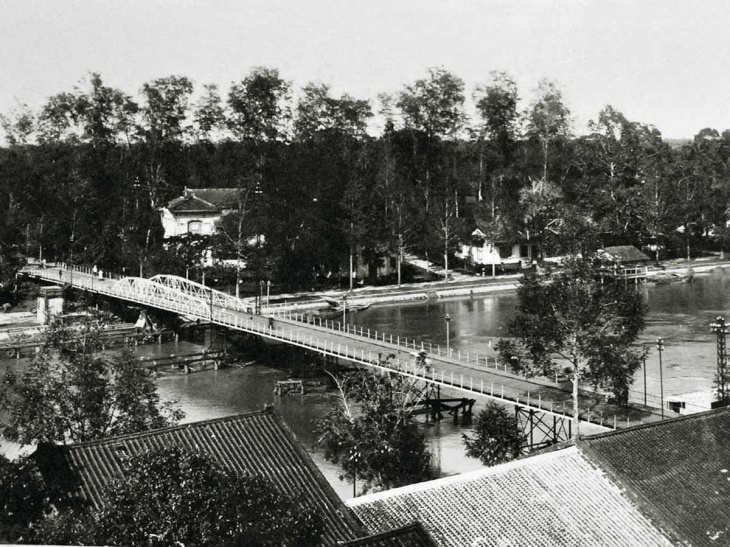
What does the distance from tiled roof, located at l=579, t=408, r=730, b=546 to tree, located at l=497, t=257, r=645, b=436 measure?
6704 mm

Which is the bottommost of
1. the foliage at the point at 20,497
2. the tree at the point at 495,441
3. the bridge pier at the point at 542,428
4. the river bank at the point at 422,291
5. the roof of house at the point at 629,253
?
the bridge pier at the point at 542,428

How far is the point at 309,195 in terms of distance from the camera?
240 ft

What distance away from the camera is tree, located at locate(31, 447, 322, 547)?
11.9m

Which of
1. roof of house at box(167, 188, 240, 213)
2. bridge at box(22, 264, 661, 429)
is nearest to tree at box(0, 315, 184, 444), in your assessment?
bridge at box(22, 264, 661, 429)

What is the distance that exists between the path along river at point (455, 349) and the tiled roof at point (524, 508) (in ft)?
26.3


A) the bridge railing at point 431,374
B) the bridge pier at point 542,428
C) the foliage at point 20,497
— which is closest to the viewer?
the foliage at point 20,497

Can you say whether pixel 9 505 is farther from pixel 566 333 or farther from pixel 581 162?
pixel 581 162

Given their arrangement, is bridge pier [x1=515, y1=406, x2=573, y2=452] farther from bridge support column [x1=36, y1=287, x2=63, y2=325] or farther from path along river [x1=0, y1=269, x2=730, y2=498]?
bridge support column [x1=36, y1=287, x2=63, y2=325]

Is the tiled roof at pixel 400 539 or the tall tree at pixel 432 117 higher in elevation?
the tall tree at pixel 432 117

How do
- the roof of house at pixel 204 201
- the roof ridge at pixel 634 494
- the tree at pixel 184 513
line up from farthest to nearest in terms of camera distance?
the roof of house at pixel 204 201, the roof ridge at pixel 634 494, the tree at pixel 184 513

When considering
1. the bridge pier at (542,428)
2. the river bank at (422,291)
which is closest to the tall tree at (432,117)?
the river bank at (422,291)

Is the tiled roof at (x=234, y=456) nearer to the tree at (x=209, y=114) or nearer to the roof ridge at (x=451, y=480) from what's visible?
the roof ridge at (x=451, y=480)

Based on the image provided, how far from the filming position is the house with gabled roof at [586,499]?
18.5 metres

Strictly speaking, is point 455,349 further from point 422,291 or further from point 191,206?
point 191,206
